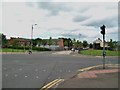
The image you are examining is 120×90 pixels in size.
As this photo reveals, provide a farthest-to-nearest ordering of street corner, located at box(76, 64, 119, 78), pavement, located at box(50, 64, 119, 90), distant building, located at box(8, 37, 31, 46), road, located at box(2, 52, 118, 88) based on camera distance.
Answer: distant building, located at box(8, 37, 31, 46) → street corner, located at box(76, 64, 119, 78) → road, located at box(2, 52, 118, 88) → pavement, located at box(50, 64, 119, 90)

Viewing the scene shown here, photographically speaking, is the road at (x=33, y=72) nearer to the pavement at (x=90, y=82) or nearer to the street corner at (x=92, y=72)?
the street corner at (x=92, y=72)

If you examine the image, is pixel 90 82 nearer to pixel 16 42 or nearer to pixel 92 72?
pixel 92 72

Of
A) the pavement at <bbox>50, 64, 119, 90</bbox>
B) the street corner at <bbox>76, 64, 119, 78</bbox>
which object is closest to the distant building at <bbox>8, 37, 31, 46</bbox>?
the street corner at <bbox>76, 64, 119, 78</bbox>

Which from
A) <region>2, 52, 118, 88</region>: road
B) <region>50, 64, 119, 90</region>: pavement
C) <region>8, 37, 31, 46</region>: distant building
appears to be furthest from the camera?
<region>8, 37, 31, 46</region>: distant building

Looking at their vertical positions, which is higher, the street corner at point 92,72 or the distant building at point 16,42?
the distant building at point 16,42

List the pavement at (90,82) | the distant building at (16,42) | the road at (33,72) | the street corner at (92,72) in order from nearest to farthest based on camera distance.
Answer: the pavement at (90,82), the road at (33,72), the street corner at (92,72), the distant building at (16,42)

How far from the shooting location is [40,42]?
531 ft

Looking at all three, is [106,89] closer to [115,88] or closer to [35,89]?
[115,88]

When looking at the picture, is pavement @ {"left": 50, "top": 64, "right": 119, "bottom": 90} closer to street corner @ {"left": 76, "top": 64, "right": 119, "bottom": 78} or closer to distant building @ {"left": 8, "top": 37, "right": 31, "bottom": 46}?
street corner @ {"left": 76, "top": 64, "right": 119, "bottom": 78}

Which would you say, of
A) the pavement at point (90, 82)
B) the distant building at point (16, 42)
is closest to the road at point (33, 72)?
the pavement at point (90, 82)

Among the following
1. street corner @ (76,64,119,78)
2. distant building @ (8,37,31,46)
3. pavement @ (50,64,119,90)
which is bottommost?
street corner @ (76,64,119,78)

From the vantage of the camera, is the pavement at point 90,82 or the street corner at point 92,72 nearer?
the pavement at point 90,82

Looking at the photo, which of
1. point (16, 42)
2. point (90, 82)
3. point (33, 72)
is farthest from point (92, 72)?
point (16, 42)

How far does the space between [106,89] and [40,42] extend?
15308cm
